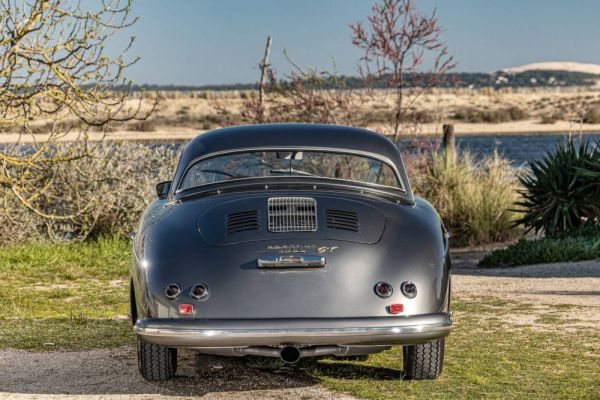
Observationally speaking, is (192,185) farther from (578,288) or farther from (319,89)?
(319,89)

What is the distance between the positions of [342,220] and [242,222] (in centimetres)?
61

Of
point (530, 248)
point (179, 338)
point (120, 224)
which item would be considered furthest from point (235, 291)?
point (120, 224)

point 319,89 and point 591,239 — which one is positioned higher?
point 319,89

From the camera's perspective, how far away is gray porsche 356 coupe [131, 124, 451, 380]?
247 inches

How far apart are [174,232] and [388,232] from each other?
1.32 meters

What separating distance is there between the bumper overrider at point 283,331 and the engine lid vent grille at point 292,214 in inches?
23.3

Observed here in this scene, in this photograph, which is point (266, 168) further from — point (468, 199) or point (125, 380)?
point (468, 199)

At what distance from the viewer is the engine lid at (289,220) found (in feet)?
21.3

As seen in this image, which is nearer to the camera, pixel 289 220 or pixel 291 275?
pixel 291 275

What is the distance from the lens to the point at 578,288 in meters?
12.6

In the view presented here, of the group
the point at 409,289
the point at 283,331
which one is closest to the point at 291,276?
the point at 283,331

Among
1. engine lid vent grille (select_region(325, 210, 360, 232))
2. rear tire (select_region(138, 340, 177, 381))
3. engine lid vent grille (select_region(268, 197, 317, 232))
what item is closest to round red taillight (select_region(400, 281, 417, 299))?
engine lid vent grille (select_region(325, 210, 360, 232))

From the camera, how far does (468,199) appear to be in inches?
757

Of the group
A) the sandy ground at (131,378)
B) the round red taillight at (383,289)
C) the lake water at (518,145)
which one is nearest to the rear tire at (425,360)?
the sandy ground at (131,378)
